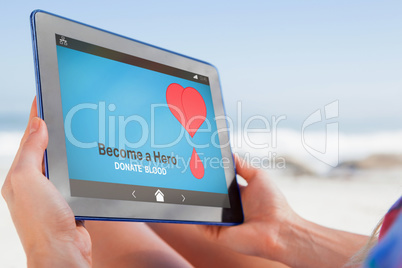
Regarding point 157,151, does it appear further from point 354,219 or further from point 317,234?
point 354,219

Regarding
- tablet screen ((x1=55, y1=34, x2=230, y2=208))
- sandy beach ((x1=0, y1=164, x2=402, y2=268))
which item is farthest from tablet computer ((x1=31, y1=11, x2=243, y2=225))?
sandy beach ((x1=0, y1=164, x2=402, y2=268))

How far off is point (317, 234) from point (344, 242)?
2.5 inches

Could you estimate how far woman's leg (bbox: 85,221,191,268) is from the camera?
3.21 feet

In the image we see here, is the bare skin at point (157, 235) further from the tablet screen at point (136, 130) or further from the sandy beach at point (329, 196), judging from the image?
the sandy beach at point (329, 196)

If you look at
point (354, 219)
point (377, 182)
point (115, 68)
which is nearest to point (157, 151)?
point (115, 68)

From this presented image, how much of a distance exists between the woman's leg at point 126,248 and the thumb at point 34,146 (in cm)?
34

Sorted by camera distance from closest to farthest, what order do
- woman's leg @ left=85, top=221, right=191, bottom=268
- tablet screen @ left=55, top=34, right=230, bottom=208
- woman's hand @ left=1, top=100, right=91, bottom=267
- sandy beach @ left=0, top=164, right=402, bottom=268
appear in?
woman's hand @ left=1, top=100, right=91, bottom=267
tablet screen @ left=55, top=34, right=230, bottom=208
woman's leg @ left=85, top=221, right=191, bottom=268
sandy beach @ left=0, top=164, right=402, bottom=268

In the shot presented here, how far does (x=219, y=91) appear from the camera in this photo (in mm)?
1122

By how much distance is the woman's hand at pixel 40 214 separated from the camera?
2.30ft

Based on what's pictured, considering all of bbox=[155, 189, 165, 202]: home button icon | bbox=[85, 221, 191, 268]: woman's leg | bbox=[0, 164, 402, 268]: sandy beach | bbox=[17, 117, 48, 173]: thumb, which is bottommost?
bbox=[0, 164, 402, 268]: sandy beach

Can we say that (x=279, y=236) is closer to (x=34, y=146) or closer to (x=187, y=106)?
(x=187, y=106)

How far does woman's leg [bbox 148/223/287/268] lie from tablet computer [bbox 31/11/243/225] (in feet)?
0.36

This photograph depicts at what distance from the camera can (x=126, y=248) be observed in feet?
3.28

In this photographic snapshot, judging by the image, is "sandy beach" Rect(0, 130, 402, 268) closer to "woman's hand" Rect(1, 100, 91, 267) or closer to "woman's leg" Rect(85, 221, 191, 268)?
"woman's leg" Rect(85, 221, 191, 268)
